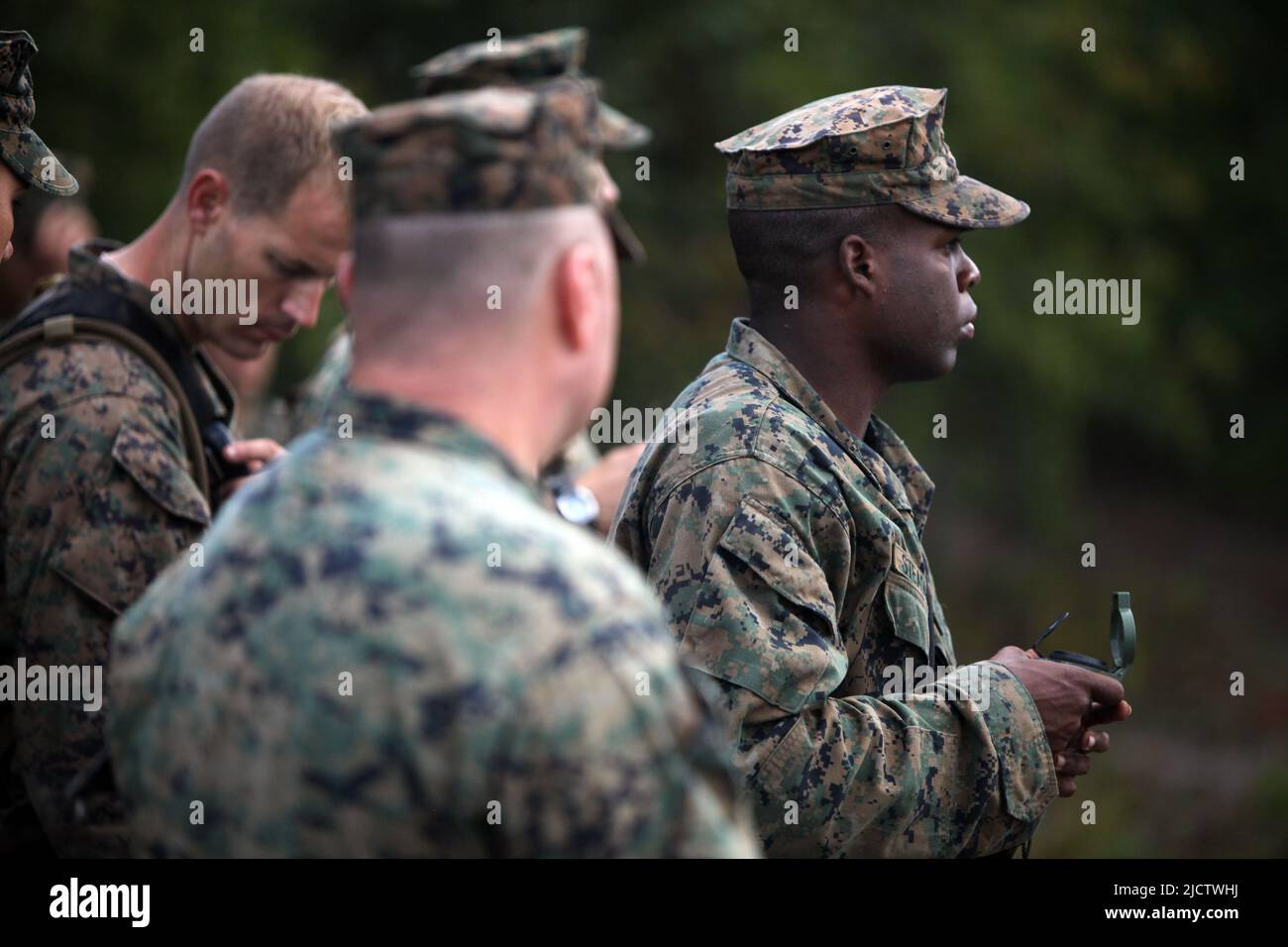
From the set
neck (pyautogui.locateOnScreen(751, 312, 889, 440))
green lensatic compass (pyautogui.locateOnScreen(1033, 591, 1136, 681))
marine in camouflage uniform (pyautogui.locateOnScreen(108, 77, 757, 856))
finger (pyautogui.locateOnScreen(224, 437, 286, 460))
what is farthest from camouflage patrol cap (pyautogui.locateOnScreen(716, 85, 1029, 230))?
marine in camouflage uniform (pyautogui.locateOnScreen(108, 77, 757, 856))

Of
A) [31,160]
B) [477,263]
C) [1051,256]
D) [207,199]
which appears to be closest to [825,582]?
[477,263]

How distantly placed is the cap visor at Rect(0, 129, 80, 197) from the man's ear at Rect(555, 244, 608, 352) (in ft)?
6.40

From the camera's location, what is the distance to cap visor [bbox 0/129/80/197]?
339 cm

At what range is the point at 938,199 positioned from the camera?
11.0 feet

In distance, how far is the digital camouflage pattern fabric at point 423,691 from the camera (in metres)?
1.70

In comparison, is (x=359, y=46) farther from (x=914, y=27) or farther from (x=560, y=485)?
(x=560, y=485)

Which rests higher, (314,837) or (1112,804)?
(314,837)

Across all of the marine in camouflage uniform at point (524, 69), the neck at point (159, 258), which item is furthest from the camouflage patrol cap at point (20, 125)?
the marine in camouflage uniform at point (524, 69)

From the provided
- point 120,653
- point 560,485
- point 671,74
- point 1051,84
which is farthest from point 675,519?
point 1051,84

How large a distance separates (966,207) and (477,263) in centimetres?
174

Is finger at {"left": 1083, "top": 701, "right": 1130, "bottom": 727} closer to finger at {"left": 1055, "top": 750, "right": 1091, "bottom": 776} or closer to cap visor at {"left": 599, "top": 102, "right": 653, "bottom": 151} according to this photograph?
finger at {"left": 1055, "top": 750, "right": 1091, "bottom": 776}

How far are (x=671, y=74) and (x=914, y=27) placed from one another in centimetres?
226

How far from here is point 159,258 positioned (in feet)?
11.7

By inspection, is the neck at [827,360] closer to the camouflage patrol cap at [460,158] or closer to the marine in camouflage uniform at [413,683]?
the camouflage patrol cap at [460,158]
